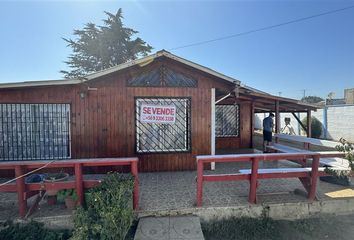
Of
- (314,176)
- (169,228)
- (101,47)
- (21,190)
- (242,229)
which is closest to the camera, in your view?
(169,228)

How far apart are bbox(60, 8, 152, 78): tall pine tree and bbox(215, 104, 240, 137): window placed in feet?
53.6

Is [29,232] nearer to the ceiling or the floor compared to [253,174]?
nearer to the floor

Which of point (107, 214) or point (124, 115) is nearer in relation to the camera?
point (107, 214)

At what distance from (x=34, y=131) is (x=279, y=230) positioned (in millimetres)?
6606

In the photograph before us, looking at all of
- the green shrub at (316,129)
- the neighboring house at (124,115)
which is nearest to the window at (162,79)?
the neighboring house at (124,115)

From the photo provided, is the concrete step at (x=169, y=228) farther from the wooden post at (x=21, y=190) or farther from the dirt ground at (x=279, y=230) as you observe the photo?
the wooden post at (x=21, y=190)

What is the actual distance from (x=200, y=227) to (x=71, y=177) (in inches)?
164

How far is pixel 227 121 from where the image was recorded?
34.4 ft

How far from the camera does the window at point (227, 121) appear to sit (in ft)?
34.1

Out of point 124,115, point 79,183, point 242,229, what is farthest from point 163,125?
point 242,229

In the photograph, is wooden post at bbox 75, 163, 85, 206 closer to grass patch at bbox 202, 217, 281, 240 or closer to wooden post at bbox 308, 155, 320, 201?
grass patch at bbox 202, 217, 281, 240

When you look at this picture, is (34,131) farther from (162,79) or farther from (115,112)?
(162,79)

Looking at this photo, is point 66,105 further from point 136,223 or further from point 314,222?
point 314,222

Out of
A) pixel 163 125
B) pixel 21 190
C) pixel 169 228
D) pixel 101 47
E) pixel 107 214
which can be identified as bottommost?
pixel 169 228
